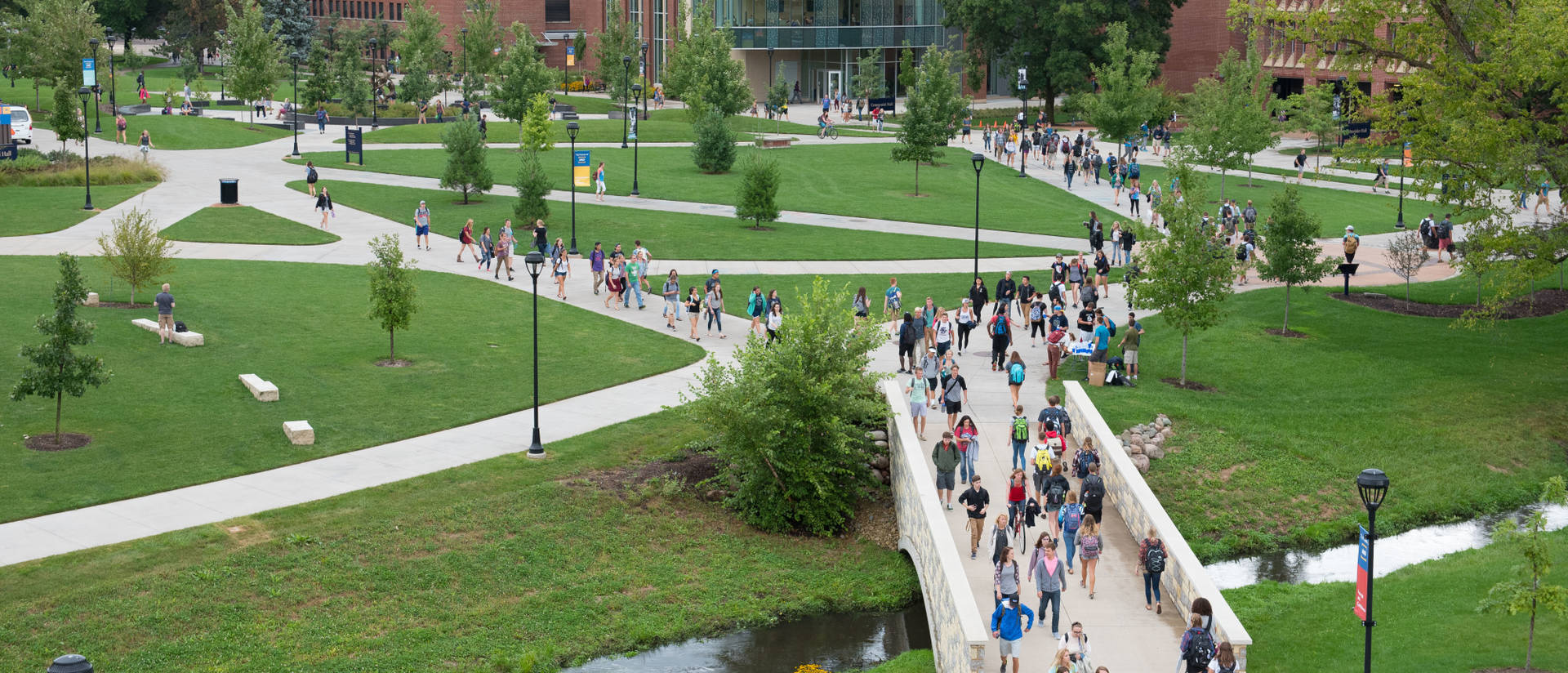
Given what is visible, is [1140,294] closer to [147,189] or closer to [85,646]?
[85,646]

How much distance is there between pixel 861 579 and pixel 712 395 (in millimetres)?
3911

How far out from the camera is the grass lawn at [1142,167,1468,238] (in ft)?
160

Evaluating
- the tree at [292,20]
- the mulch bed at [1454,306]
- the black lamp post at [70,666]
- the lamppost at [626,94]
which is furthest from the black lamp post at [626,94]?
the black lamp post at [70,666]

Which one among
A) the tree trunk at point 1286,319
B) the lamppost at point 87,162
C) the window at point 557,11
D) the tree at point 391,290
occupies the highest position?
the window at point 557,11

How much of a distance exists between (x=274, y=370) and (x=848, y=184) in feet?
103

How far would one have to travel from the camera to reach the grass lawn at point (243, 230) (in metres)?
42.4

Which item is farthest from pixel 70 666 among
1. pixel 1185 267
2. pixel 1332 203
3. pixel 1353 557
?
pixel 1332 203

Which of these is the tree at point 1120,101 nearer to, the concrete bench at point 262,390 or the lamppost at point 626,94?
the lamppost at point 626,94

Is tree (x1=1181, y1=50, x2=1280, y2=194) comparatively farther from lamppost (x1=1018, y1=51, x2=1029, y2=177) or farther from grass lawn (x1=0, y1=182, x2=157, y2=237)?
grass lawn (x1=0, y1=182, x2=157, y2=237)

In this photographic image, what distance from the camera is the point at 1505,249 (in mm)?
28844

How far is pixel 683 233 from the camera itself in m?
44.8

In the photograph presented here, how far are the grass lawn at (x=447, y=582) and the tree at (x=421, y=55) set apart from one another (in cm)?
5827

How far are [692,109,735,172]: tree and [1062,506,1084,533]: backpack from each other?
3970 cm

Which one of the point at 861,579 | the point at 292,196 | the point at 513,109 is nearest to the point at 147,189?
the point at 292,196
